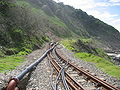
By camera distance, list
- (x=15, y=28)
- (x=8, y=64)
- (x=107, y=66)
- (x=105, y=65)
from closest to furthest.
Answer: (x=8, y=64), (x=107, y=66), (x=105, y=65), (x=15, y=28)

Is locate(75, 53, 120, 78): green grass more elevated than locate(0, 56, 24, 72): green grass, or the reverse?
locate(75, 53, 120, 78): green grass

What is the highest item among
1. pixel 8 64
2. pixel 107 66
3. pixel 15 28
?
pixel 15 28

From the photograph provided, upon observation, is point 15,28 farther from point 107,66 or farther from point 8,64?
point 107,66

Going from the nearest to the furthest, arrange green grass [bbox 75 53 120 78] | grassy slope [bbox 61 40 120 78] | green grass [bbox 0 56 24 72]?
1. green grass [bbox 75 53 120 78]
2. grassy slope [bbox 61 40 120 78]
3. green grass [bbox 0 56 24 72]

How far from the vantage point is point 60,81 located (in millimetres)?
12492

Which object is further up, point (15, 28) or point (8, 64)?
point (15, 28)

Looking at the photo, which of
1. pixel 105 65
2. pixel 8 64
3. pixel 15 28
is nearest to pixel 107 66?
pixel 105 65

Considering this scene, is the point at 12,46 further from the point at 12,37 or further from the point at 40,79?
the point at 40,79

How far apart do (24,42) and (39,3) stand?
15058cm

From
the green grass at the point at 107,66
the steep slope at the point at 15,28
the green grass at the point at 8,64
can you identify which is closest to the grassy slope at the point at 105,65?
the green grass at the point at 107,66

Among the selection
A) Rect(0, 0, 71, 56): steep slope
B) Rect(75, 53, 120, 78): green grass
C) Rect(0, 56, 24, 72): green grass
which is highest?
Rect(0, 0, 71, 56): steep slope

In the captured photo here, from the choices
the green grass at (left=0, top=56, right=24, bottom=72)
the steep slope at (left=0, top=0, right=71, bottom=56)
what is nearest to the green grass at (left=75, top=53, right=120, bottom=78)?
the green grass at (left=0, top=56, right=24, bottom=72)

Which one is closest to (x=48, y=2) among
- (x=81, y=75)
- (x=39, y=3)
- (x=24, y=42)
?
(x=39, y=3)

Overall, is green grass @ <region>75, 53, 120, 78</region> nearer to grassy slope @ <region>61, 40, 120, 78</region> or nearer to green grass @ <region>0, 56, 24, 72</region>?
grassy slope @ <region>61, 40, 120, 78</region>
